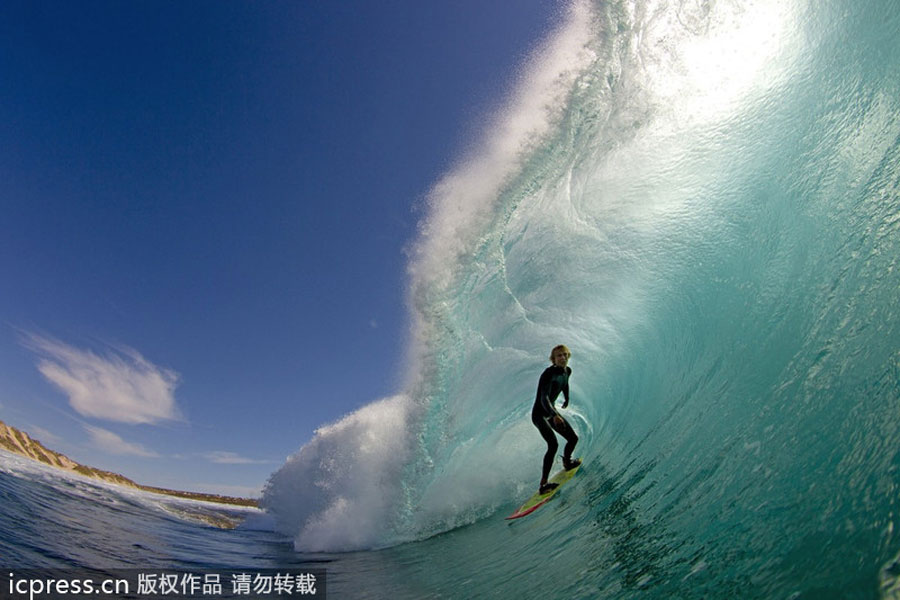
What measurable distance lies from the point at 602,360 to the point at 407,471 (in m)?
4.68

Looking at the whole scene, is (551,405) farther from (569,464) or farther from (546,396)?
(569,464)

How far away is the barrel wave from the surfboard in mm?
464

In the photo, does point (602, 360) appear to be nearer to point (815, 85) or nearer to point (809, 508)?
point (815, 85)

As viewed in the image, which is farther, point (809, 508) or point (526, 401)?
point (526, 401)

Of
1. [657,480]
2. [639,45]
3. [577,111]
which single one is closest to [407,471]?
[657,480]

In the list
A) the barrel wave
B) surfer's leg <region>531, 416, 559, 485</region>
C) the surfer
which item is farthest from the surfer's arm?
the barrel wave

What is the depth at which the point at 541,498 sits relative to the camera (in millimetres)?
6648

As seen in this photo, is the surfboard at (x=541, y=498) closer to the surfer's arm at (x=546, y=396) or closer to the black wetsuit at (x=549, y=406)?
the black wetsuit at (x=549, y=406)

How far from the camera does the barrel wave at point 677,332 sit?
2691 mm

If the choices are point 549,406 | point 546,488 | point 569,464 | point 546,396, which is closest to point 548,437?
point 549,406

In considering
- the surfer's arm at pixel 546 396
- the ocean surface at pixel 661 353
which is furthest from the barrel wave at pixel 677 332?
the surfer's arm at pixel 546 396

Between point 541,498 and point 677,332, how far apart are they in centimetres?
333

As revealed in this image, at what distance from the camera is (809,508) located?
2363 millimetres

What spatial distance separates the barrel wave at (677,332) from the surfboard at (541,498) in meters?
0.46
